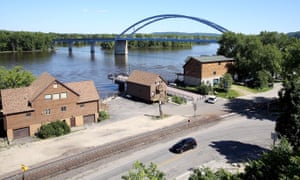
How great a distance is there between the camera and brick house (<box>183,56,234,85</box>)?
59844 mm

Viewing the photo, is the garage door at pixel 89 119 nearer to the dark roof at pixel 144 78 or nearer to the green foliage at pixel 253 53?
the dark roof at pixel 144 78

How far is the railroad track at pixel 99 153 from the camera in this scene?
24281mm

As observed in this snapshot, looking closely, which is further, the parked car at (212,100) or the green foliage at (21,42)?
the green foliage at (21,42)

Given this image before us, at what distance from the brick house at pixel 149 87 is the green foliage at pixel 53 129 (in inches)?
657

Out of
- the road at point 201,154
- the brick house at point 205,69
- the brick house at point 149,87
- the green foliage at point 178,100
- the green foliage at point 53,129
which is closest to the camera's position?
the road at point 201,154

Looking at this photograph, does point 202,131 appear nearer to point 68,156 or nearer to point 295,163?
point 68,156

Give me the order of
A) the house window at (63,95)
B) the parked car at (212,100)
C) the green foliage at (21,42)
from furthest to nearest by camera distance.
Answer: the green foliage at (21,42) → the parked car at (212,100) → the house window at (63,95)

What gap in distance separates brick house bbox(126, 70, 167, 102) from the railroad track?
11.8 meters

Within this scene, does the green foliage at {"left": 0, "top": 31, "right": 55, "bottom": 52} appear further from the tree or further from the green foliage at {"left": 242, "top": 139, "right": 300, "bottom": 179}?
the green foliage at {"left": 242, "top": 139, "right": 300, "bottom": 179}

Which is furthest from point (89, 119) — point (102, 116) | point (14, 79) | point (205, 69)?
point (205, 69)

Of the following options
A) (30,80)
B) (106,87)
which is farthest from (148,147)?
(106,87)

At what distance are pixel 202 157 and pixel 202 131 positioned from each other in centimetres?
724

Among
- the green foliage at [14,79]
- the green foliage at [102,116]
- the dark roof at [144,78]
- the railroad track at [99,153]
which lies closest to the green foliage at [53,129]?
the green foliage at [102,116]

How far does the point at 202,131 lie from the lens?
114ft
